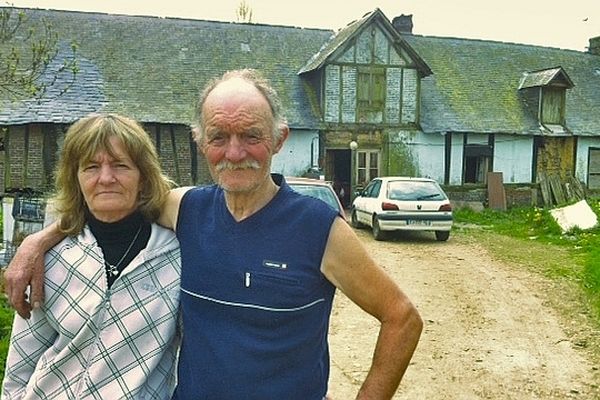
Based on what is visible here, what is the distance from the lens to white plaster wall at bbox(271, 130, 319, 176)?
736 inches

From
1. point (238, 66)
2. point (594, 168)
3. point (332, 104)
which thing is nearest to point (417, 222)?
point (332, 104)

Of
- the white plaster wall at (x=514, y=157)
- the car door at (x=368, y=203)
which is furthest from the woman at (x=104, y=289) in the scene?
the white plaster wall at (x=514, y=157)

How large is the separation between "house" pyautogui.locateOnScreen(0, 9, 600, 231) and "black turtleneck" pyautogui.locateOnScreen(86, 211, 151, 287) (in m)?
15.1

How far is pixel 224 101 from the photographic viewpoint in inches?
79.4

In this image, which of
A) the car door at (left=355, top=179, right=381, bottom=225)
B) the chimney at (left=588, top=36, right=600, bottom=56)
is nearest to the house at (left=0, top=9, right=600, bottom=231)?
the car door at (left=355, top=179, right=381, bottom=225)

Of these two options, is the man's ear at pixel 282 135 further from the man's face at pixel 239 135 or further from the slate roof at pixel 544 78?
the slate roof at pixel 544 78

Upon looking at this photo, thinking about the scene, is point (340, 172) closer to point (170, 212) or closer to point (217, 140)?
point (170, 212)

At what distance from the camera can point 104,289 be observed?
2.08 m

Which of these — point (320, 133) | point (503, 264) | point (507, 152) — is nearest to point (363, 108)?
point (320, 133)

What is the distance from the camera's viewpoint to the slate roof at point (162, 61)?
1741cm

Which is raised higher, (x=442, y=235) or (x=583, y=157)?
(x=583, y=157)

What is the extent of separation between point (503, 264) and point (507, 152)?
11.1 meters

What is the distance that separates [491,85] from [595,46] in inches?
314

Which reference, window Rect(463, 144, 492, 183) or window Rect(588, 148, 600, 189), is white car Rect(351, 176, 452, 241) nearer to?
window Rect(463, 144, 492, 183)
